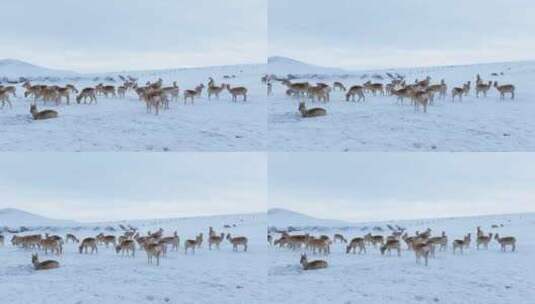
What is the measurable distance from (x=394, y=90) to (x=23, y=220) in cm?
397

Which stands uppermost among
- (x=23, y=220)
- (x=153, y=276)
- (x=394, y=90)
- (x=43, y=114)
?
(x=394, y=90)

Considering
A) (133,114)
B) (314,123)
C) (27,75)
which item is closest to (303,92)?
(314,123)

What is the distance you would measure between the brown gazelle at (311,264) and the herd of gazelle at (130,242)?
2.62 feet

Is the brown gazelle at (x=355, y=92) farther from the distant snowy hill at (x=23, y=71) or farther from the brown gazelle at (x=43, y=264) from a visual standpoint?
the brown gazelle at (x=43, y=264)

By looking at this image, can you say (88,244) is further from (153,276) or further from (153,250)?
(153,276)

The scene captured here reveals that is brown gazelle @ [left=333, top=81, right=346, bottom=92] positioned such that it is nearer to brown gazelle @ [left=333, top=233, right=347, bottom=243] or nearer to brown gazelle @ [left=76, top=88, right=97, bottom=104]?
brown gazelle @ [left=333, top=233, right=347, bottom=243]

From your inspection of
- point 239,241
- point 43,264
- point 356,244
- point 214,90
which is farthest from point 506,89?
point 43,264

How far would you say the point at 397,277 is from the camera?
756cm

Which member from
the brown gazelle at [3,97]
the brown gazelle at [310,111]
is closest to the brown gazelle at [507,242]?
the brown gazelle at [310,111]

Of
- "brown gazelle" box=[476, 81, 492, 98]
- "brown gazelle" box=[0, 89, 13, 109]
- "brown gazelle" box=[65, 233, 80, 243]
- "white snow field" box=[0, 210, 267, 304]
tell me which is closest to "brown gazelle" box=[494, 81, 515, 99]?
"brown gazelle" box=[476, 81, 492, 98]

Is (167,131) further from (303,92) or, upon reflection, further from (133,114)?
(303,92)

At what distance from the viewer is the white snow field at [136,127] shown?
7.39 meters

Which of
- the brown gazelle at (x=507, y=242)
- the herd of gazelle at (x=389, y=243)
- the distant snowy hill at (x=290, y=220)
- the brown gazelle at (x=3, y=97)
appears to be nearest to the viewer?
the distant snowy hill at (x=290, y=220)

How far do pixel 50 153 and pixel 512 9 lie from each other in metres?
4.72
